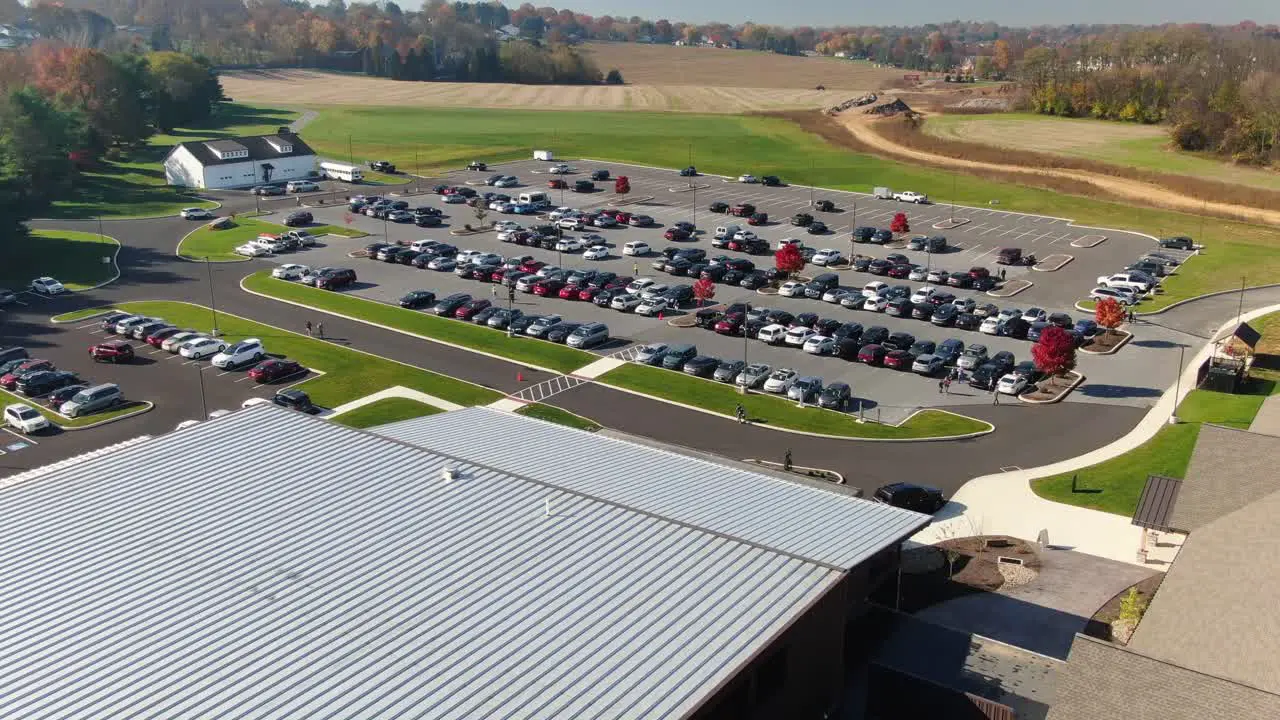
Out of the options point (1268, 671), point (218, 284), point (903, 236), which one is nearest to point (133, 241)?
point (218, 284)

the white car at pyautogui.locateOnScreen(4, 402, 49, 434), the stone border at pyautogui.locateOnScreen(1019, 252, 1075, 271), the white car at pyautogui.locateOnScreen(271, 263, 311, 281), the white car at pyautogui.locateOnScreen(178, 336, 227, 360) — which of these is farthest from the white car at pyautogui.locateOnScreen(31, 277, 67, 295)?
the stone border at pyautogui.locateOnScreen(1019, 252, 1075, 271)

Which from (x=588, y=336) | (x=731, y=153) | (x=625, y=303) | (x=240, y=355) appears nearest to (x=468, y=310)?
(x=588, y=336)

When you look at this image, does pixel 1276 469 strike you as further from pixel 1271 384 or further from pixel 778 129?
pixel 778 129

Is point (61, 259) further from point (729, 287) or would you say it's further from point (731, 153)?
point (731, 153)

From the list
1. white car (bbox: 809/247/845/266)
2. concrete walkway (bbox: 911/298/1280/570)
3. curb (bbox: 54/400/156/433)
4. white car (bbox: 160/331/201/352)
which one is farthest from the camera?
white car (bbox: 809/247/845/266)

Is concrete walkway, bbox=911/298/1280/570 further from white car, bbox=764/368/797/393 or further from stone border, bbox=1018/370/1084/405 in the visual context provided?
white car, bbox=764/368/797/393

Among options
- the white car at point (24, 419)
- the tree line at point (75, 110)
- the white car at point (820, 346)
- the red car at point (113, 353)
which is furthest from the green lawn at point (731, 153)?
the white car at point (24, 419)
